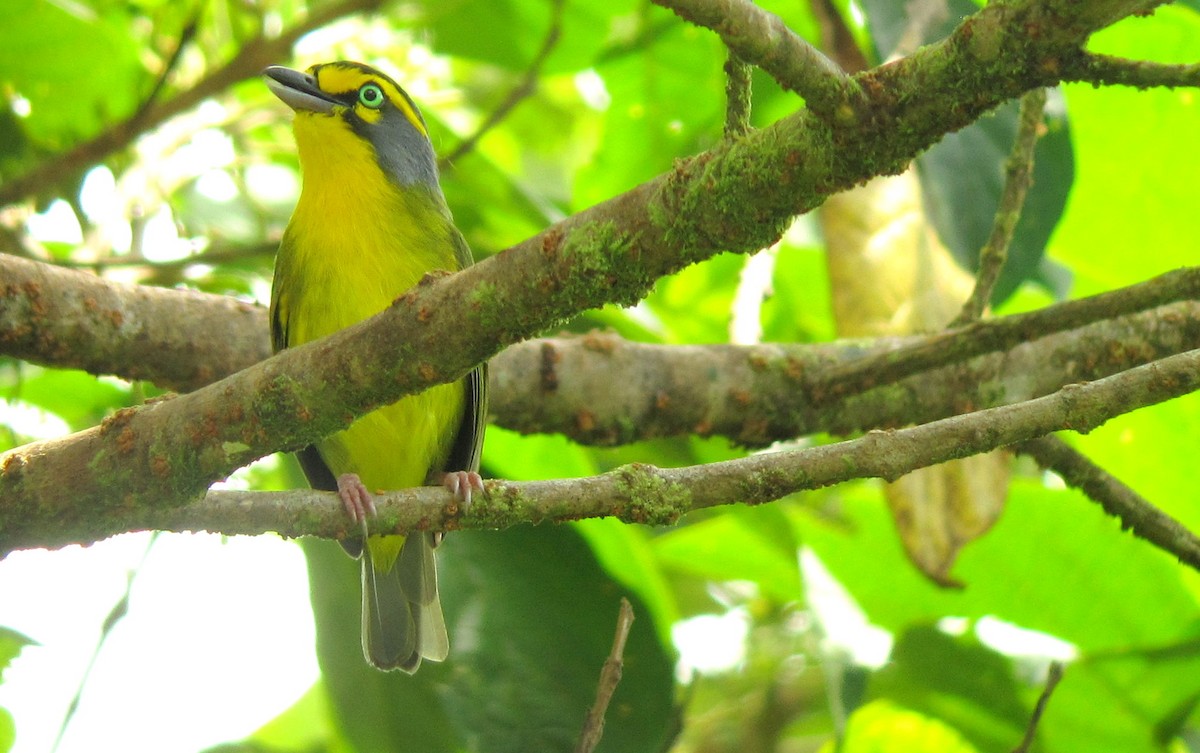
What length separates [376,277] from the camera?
3.16 meters

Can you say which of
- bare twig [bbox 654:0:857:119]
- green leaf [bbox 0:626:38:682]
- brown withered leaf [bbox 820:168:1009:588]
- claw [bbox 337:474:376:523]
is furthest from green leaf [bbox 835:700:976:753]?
bare twig [bbox 654:0:857:119]

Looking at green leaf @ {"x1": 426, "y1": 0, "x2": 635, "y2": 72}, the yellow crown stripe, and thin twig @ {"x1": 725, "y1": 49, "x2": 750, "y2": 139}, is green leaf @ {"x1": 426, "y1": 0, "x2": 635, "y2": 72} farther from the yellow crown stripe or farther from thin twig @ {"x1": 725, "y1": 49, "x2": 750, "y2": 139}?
thin twig @ {"x1": 725, "y1": 49, "x2": 750, "y2": 139}

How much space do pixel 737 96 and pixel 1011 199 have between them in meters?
1.10

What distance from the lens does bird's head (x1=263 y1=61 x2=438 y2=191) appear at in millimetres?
3416

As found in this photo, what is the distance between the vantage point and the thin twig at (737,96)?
166cm

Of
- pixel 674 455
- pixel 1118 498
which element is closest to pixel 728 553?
pixel 674 455

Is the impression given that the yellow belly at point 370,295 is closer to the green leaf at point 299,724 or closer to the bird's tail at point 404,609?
the bird's tail at point 404,609

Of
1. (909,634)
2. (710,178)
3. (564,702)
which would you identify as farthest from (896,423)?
(710,178)

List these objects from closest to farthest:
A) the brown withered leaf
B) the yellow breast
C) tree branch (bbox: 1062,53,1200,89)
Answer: tree branch (bbox: 1062,53,1200,89) < the brown withered leaf < the yellow breast

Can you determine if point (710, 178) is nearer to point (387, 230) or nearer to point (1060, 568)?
point (387, 230)

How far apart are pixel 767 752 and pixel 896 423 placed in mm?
1834

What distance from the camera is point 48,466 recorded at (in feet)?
6.46

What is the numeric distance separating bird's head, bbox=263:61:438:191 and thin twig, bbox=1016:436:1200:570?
1909 mm

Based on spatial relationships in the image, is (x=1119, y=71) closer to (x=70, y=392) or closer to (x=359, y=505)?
(x=359, y=505)
